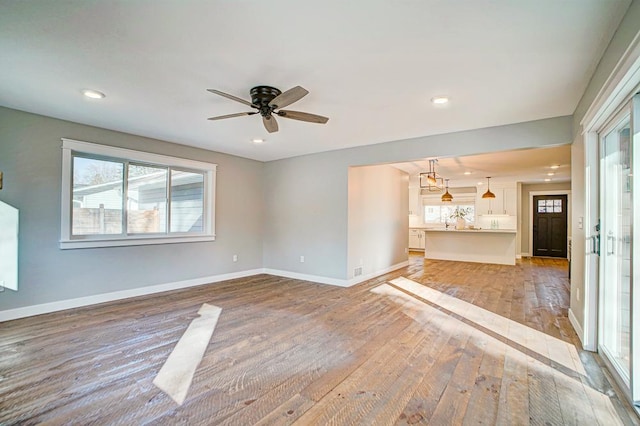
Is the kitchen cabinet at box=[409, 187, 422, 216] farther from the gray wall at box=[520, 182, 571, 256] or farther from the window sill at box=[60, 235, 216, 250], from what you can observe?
the window sill at box=[60, 235, 216, 250]

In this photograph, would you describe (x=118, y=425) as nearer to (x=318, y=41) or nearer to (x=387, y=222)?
(x=318, y=41)

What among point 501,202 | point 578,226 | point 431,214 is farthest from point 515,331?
point 431,214

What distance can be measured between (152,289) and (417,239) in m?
9.03

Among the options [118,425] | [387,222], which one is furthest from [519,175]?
[118,425]

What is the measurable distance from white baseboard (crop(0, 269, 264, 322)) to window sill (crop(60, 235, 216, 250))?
2.21 ft

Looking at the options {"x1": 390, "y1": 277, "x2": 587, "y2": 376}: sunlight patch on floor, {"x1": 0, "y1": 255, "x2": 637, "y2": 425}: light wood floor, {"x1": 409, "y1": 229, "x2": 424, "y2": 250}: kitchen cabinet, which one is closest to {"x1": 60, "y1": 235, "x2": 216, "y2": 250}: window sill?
{"x1": 0, "y1": 255, "x2": 637, "y2": 425}: light wood floor

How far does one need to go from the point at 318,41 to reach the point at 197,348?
273cm

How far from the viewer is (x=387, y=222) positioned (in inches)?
271

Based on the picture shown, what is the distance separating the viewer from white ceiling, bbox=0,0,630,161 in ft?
6.10

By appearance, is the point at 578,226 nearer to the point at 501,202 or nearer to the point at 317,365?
the point at 317,365

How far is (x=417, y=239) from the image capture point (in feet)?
37.4

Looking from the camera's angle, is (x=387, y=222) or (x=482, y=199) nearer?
(x=387, y=222)

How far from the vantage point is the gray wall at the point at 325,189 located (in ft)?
13.4

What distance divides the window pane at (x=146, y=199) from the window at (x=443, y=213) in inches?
355
